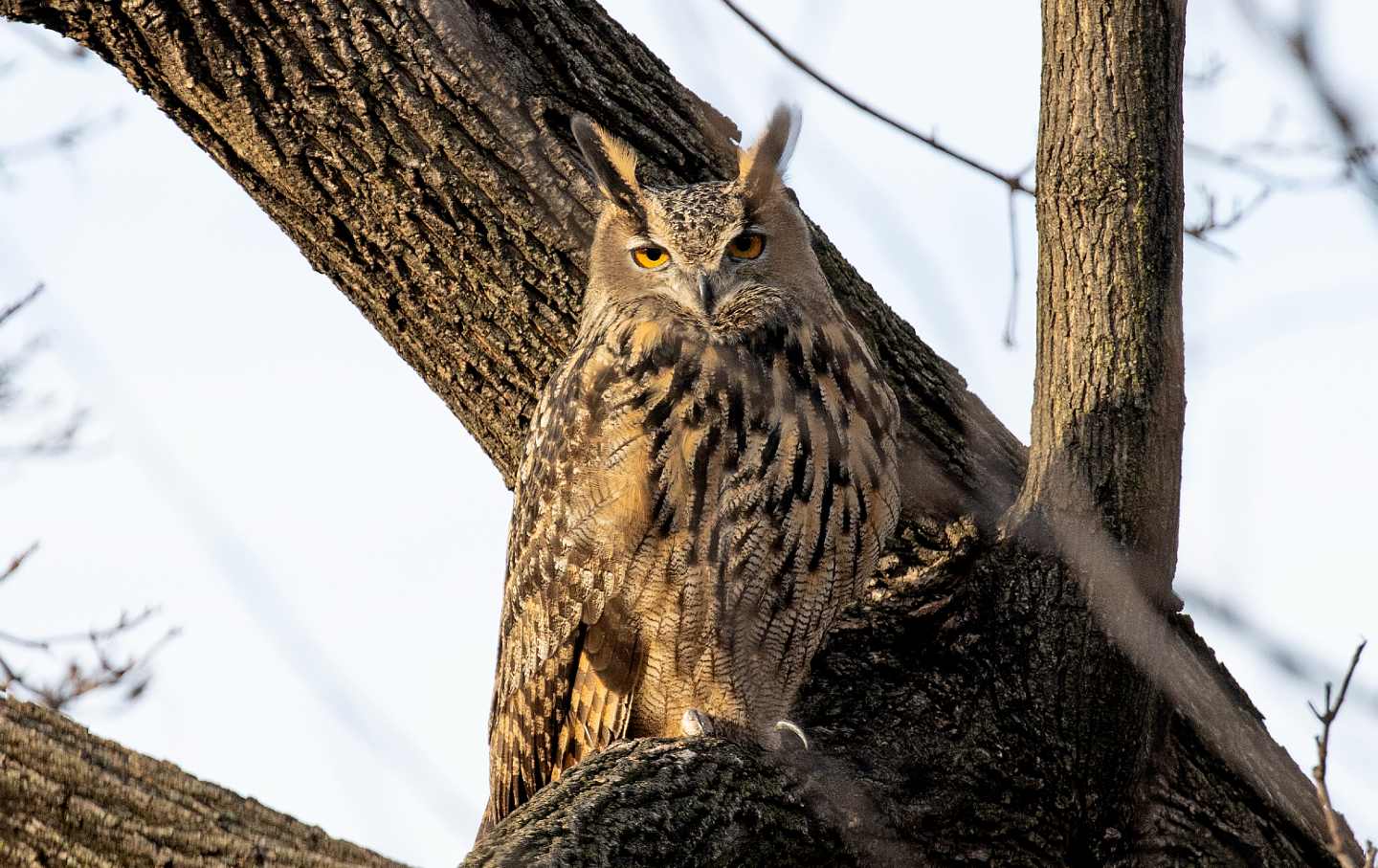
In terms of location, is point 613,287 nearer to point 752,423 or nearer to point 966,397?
point 752,423

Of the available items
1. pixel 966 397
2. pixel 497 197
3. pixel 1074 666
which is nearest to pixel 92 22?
pixel 497 197

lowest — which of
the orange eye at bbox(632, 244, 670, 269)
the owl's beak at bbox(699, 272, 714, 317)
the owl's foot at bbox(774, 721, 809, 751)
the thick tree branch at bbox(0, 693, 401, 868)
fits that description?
the owl's foot at bbox(774, 721, 809, 751)

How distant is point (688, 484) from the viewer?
2.70 meters

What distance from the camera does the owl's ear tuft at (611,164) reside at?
2904mm

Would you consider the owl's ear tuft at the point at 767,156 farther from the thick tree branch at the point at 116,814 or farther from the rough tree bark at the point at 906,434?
the thick tree branch at the point at 116,814

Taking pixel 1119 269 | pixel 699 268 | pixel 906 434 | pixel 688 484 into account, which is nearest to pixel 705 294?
pixel 699 268

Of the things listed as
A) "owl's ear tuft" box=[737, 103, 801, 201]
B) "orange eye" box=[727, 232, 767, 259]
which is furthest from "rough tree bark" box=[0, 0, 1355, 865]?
"orange eye" box=[727, 232, 767, 259]

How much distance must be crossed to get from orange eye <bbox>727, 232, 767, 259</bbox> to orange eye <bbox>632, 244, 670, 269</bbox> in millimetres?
139

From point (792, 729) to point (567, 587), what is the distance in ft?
1.70

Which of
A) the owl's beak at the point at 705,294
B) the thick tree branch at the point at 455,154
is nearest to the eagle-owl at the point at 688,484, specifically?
the owl's beak at the point at 705,294

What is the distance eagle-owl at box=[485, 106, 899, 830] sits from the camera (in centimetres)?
272

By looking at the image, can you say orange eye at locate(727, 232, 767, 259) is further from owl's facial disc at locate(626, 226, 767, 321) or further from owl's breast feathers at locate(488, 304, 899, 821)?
owl's breast feathers at locate(488, 304, 899, 821)

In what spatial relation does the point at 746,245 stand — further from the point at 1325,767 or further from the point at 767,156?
the point at 1325,767

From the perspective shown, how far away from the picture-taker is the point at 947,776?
2.59m
